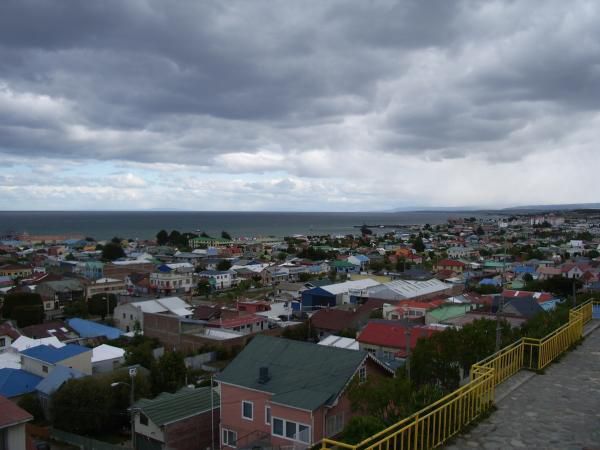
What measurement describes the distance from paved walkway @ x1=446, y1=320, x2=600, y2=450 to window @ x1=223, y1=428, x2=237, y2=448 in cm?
698

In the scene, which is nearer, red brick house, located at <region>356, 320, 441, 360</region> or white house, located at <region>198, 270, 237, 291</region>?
red brick house, located at <region>356, 320, 441, 360</region>

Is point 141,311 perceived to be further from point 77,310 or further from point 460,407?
point 460,407

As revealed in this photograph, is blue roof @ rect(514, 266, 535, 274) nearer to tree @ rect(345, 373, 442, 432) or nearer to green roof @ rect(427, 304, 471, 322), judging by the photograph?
green roof @ rect(427, 304, 471, 322)

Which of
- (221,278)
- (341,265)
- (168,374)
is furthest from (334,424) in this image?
(341,265)

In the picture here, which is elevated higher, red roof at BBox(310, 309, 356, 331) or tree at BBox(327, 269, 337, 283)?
red roof at BBox(310, 309, 356, 331)

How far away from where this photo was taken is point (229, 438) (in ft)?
37.2

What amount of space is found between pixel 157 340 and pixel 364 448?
21637 millimetres

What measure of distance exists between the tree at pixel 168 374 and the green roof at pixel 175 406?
2.99m

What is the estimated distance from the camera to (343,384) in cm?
1012

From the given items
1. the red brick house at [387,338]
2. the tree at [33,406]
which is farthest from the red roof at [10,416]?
the red brick house at [387,338]

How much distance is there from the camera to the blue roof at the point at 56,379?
15374mm

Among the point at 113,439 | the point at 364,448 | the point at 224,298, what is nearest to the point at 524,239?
the point at 224,298

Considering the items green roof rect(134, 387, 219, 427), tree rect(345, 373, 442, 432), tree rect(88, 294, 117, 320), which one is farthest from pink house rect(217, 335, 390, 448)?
tree rect(88, 294, 117, 320)

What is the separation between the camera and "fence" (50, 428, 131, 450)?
1222 centimetres
